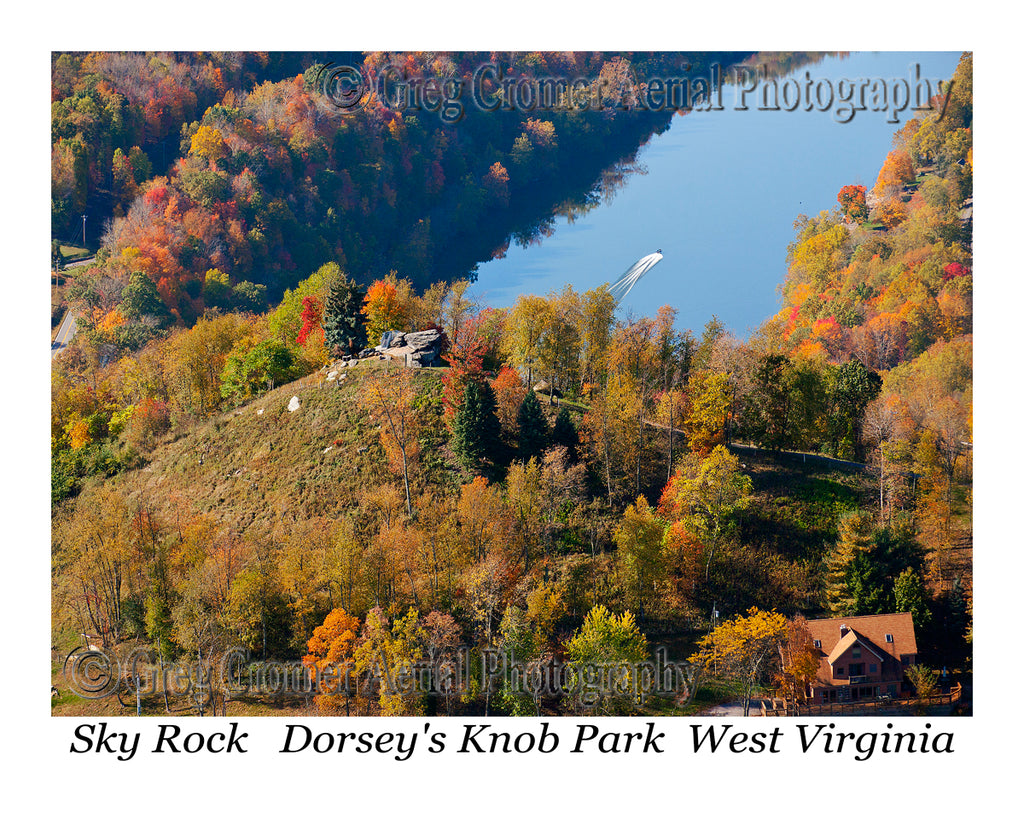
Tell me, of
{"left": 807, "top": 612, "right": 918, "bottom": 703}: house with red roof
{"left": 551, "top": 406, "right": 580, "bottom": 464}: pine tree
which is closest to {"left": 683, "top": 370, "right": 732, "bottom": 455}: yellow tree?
{"left": 551, "top": 406, "right": 580, "bottom": 464}: pine tree

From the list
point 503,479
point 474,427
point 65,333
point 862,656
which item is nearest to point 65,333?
point 65,333

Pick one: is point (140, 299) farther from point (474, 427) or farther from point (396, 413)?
point (474, 427)

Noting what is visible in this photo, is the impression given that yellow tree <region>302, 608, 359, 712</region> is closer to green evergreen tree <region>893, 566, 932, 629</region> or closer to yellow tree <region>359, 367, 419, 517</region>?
yellow tree <region>359, 367, 419, 517</region>

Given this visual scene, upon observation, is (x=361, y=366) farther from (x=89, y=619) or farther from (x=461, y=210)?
(x=461, y=210)

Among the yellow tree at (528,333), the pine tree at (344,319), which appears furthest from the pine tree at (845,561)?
the pine tree at (344,319)
